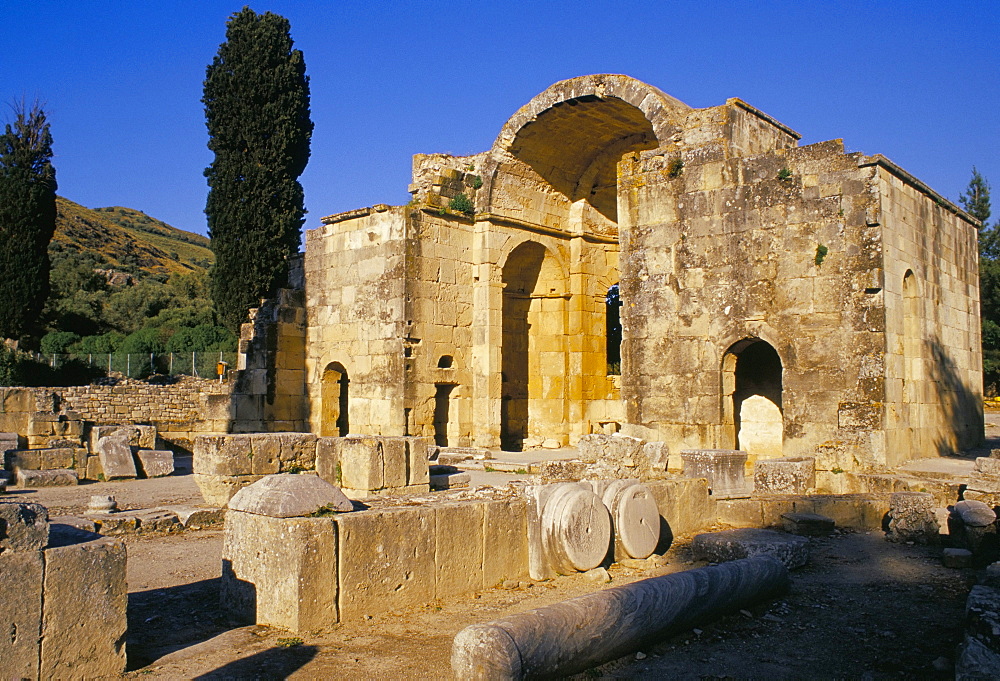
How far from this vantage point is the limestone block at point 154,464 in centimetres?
1390

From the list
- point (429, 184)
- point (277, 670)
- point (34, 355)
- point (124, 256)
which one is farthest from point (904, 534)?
point (124, 256)

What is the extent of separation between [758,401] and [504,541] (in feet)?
27.6

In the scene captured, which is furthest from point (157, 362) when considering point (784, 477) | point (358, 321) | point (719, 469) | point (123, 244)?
point (123, 244)

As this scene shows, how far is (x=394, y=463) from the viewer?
1011cm

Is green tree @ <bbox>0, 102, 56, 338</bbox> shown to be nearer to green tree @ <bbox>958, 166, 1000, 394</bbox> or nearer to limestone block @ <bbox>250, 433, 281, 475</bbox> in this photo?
limestone block @ <bbox>250, 433, 281, 475</bbox>

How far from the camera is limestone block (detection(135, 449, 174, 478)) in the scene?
13898mm

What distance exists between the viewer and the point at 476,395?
18.1 m

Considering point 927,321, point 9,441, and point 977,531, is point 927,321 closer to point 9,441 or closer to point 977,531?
point 977,531

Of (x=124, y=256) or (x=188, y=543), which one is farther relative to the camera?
(x=124, y=256)

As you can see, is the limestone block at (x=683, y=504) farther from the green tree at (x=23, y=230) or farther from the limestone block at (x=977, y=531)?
the green tree at (x=23, y=230)

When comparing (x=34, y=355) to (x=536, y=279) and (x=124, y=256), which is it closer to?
(x=536, y=279)

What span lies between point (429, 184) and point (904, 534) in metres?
12.1

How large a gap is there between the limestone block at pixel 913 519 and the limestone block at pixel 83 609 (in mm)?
7713

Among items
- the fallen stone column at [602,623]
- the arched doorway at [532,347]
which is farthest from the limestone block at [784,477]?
the arched doorway at [532,347]
